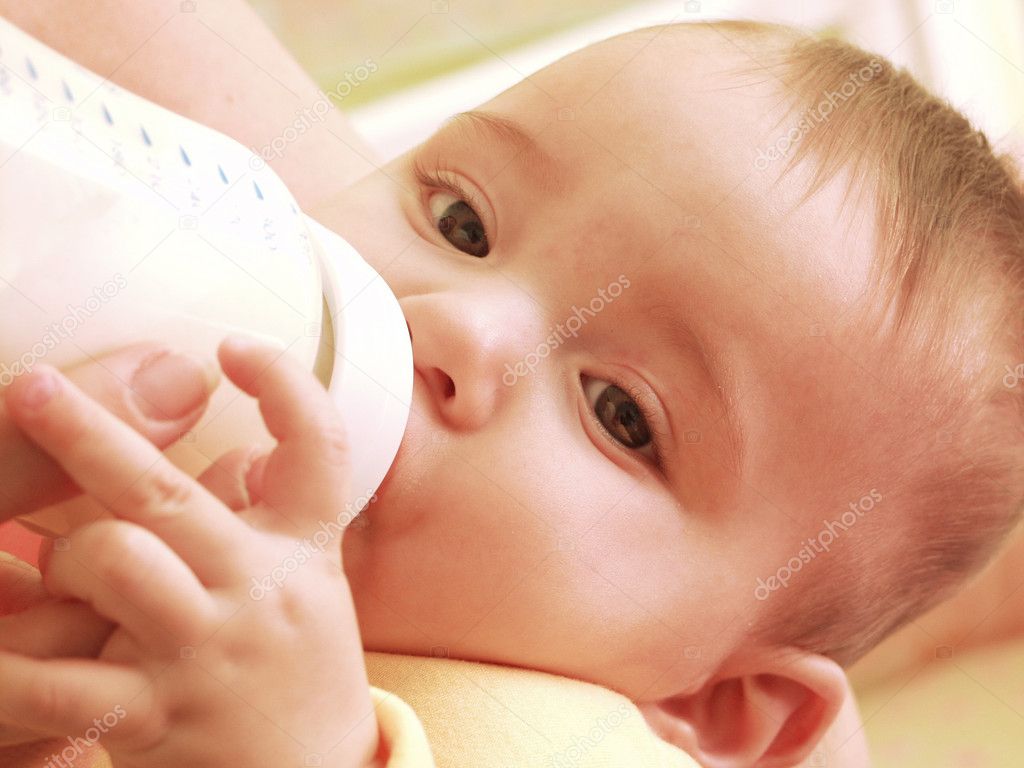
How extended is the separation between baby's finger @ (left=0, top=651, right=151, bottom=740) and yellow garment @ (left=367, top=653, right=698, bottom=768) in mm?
291

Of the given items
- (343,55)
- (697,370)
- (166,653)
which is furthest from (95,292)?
(343,55)

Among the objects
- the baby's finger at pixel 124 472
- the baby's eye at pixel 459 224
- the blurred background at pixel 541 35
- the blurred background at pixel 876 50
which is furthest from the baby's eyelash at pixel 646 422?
the blurred background at pixel 541 35

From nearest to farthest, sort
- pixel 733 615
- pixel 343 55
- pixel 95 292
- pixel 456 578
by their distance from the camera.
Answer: pixel 95 292 → pixel 456 578 → pixel 733 615 → pixel 343 55

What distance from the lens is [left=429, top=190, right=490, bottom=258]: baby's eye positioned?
86cm

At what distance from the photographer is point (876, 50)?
1946 mm

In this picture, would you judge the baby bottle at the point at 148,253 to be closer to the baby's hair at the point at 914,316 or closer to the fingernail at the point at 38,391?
the fingernail at the point at 38,391

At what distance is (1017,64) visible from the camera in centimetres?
202

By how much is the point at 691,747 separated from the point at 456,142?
58 cm

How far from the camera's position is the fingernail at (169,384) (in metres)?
0.51

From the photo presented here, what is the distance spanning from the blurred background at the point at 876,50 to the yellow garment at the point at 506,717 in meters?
0.95

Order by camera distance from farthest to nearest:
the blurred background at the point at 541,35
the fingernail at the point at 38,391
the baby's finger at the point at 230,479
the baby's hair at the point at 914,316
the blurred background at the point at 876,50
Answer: the blurred background at the point at 541,35, the blurred background at the point at 876,50, the baby's hair at the point at 914,316, the baby's finger at the point at 230,479, the fingernail at the point at 38,391

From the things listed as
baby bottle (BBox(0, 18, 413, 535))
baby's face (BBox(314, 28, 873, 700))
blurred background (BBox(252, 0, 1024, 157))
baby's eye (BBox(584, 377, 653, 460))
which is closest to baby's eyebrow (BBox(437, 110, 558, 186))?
baby's face (BBox(314, 28, 873, 700))

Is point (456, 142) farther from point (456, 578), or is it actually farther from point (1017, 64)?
point (1017, 64)

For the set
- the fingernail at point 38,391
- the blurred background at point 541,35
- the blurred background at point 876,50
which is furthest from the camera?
the blurred background at point 541,35
